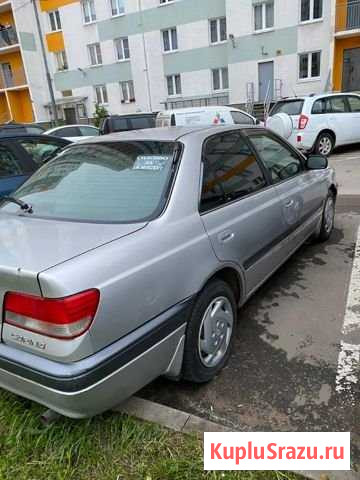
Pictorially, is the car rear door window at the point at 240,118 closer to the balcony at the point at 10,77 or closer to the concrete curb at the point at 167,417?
the concrete curb at the point at 167,417

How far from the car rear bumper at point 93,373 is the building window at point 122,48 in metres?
25.2

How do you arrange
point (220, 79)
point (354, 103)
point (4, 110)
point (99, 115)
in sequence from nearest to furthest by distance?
point (354, 103)
point (220, 79)
point (99, 115)
point (4, 110)

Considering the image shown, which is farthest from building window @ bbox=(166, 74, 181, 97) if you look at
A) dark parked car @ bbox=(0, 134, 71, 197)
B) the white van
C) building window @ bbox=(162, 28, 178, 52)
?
dark parked car @ bbox=(0, 134, 71, 197)

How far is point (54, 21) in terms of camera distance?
84.2ft

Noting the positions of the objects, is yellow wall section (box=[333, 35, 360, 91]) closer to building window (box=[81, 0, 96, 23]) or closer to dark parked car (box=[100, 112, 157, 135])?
dark parked car (box=[100, 112, 157, 135])

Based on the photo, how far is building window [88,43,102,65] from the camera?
24.4 metres

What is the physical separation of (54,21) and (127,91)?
25.7ft

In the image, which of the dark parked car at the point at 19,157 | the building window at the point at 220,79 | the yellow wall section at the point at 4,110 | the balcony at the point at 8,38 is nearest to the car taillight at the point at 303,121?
the dark parked car at the point at 19,157

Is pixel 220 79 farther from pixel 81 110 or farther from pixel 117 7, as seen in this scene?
pixel 81 110

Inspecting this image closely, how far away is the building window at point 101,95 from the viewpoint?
25189 mm

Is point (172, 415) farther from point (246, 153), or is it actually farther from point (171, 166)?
point (246, 153)

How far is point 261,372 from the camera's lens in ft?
7.84

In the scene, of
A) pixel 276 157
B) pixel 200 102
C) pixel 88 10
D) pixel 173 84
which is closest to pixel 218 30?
pixel 200 102

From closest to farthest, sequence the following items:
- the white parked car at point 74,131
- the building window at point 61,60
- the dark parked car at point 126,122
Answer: the white parked car at point 74,131 < the dark parked car at point 126,122 < the building window at point 61,60
